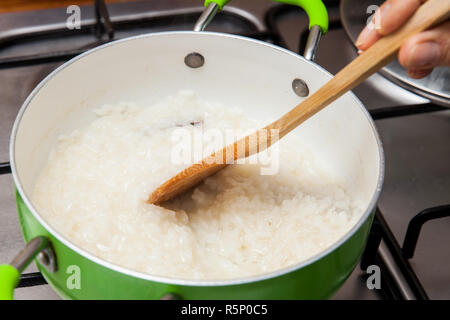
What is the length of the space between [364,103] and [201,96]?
31 centimetres

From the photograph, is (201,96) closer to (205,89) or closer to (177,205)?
(205,89)

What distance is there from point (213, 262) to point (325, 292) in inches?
6.7

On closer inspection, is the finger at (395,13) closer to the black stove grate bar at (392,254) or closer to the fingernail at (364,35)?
the fingernail at (364,35)

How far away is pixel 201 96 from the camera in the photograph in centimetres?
104

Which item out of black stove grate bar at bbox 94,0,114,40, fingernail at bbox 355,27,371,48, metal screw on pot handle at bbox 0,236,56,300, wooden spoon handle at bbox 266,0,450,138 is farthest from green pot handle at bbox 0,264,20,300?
black stove grate bar at bbox 94,0,114,40

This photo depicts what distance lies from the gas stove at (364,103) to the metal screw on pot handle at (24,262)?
13 cm

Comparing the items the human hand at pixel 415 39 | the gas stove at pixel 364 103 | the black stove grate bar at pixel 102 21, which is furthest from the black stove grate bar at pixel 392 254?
the black stove grate bar at pixel 102 21

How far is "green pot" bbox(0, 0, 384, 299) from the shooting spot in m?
0.58

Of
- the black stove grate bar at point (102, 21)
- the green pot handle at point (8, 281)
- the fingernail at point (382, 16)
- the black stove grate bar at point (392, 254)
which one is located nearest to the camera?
the green pot handle at point (8, 281)

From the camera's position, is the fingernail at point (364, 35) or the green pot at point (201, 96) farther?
the fingernail at point (364, 35)

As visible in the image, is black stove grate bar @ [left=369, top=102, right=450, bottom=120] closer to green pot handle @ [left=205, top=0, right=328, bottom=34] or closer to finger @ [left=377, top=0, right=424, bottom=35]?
green pot handle @ [left=205, top=0, right=328, bottom=34]

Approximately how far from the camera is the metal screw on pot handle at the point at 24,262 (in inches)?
21.9

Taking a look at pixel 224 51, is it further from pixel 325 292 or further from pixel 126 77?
pixel 325 292

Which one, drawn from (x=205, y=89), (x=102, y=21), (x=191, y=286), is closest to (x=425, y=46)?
(x=191, y=286)
